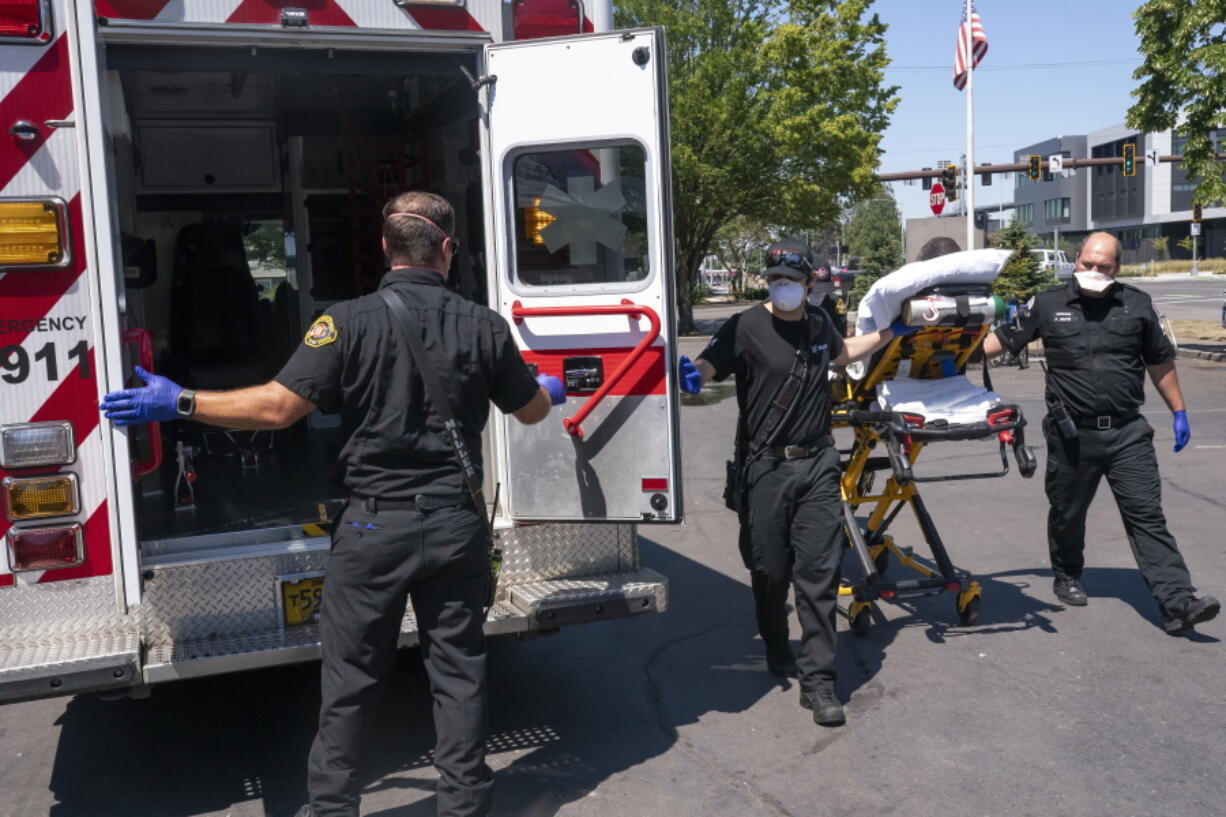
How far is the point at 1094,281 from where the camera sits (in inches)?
249

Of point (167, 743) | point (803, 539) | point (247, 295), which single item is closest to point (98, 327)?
point (167, 743)

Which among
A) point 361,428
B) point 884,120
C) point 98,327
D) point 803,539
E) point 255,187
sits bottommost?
point 803,539

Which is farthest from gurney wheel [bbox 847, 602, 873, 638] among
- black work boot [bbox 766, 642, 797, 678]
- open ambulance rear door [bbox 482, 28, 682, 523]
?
open ambulance rear door [bbox 482, 28, 682, 523]

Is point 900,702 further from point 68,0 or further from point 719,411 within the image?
point 719,411

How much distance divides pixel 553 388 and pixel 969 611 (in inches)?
117

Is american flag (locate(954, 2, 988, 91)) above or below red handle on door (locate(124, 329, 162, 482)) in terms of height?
above

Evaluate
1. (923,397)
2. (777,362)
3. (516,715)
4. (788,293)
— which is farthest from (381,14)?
(923,397)

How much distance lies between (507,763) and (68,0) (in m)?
3.14

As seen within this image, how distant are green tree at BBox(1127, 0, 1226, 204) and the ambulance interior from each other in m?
14.4

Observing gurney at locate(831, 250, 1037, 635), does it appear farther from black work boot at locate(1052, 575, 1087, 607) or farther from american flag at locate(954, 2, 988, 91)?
american flag at locate(954, 2, 988, 91)

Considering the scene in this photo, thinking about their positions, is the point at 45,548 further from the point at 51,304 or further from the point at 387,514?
the point at 387,514

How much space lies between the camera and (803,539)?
521cm

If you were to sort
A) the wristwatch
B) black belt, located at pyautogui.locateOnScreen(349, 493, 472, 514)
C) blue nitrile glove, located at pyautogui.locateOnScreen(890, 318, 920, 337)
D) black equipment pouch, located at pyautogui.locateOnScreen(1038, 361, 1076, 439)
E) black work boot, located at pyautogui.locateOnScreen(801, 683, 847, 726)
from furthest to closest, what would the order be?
black equipment pouch, located at pyautogui.locateOnScreen(1038, 361, 1076, 439) < blue nitrile glove, located at pyautogui.locateOnScreen(890, 318, 920, 337) < black work boot, located at pyautogui.locateOnScreen(801, 683, 847, 726) < black belt, located at pyautogui.locateOnScreen(349, 493, 472, 514) < the wristwatch

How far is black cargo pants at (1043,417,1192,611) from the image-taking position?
6.16 m
